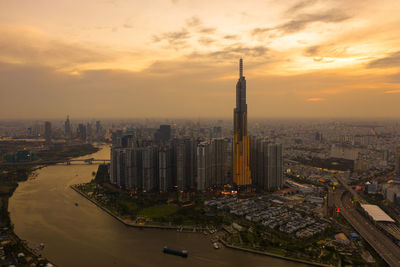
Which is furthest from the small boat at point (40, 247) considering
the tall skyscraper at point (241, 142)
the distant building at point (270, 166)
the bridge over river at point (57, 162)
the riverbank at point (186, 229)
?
the bridge over river at point (57, 162)

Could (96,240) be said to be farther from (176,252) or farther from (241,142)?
(241,142)

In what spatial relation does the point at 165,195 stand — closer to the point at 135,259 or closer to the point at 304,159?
the point at 135,259

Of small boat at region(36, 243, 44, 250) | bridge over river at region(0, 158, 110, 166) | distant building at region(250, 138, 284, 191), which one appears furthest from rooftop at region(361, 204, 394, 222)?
bridge over river at region(0, 158, 110, 166)

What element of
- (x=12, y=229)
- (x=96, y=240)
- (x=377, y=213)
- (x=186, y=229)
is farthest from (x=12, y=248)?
(x=377, y=213)

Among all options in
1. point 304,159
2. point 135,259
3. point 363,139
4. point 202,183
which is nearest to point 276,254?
point 135,259

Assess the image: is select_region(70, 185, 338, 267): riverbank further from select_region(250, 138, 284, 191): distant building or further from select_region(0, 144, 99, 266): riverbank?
select_region(250, 138, 284, 191): distant building

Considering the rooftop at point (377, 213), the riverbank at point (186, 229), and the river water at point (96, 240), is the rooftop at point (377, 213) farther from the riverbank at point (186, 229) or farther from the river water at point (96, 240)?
the river water at point (96, 240)
